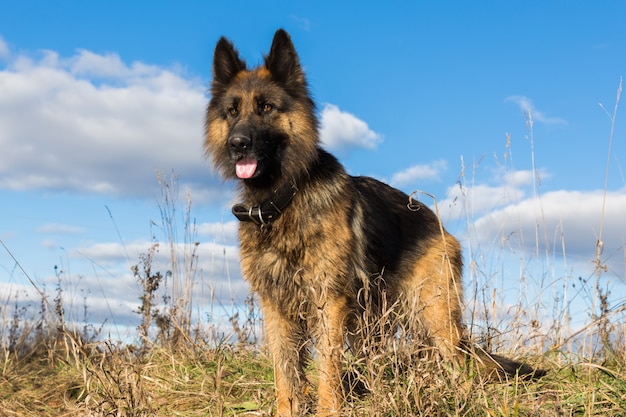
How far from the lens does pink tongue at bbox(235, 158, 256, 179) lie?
14.8 feet

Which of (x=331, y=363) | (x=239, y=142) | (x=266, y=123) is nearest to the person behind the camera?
(x=331, y=363)

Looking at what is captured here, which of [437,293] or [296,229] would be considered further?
[437,293]

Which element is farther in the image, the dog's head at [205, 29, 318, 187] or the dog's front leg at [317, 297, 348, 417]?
the dog's head at [205, 29, 318, 187]

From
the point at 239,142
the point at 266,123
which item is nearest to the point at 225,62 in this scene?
the point at 266,123

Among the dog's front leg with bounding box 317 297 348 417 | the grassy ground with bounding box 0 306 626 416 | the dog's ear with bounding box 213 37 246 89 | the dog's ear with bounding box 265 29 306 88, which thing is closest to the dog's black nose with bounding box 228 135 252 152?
the dog's ear with bounding box 265 29 306 88

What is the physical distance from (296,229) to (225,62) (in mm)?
1639

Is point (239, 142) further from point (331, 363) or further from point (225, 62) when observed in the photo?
point (331, 363)

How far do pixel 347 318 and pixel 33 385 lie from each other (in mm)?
4039

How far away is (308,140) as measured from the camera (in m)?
4.69

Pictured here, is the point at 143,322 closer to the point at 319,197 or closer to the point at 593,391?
the point at 319,197

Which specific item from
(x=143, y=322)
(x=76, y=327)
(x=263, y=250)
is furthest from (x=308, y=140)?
(x=76, y=327)

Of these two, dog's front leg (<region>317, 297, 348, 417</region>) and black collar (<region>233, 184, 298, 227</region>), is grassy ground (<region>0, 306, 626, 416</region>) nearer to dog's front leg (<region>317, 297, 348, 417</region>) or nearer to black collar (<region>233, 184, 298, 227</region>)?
dog's front leg (<region>317, 297, 348, 417</region>)

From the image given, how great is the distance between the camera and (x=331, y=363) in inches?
145

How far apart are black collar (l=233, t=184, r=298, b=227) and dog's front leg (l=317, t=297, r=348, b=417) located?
2.47 ft
